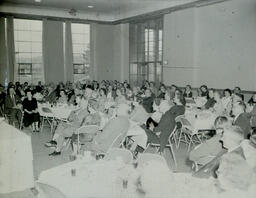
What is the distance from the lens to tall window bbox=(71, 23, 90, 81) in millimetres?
15652

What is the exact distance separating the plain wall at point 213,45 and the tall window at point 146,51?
78 cm

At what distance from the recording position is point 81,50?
1590 cm

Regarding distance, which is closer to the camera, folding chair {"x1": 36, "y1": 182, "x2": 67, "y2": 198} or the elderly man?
folding chair {"x1": 36, "y1": 182, "x2": 67, "y2": 198}

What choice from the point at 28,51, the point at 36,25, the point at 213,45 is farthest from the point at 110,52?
the point at 213,45

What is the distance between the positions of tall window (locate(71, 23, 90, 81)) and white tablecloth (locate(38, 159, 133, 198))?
13.0 metres

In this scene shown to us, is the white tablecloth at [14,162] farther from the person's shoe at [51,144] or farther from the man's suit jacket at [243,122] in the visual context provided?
the man's suit jacket at [243,122]

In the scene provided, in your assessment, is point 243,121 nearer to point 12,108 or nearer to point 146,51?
point 12,108

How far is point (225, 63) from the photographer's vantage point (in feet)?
35.1

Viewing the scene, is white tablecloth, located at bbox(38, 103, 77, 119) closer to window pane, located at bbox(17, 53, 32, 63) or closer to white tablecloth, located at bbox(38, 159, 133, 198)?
white tablecloth, located at bbox(38, 159, 133, 198)

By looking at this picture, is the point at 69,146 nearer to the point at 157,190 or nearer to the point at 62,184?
the point at 62,184

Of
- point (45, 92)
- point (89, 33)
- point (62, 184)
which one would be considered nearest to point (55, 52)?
point (89, 33)

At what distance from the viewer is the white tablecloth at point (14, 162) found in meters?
3.90

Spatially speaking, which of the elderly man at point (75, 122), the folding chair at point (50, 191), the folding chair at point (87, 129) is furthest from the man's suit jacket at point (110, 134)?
the folding chair at point (50, 191)

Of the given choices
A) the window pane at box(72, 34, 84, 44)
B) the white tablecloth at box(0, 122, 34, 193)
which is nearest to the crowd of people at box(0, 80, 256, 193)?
the white tablecloth at box(0, 122, 34, 193)
